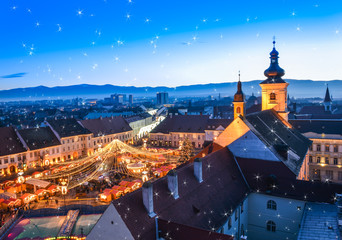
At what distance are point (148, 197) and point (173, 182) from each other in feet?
8.02

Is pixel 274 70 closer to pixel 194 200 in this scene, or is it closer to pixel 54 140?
pixel 194 200

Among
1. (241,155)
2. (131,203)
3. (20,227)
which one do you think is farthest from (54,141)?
(131,203)

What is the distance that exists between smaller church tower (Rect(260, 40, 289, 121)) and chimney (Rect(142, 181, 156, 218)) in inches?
1173

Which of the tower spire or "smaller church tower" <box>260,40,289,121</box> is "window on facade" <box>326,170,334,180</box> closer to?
"smaller church tower" <box>260,40,289,121</box>

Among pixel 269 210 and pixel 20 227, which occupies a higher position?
pixel 269 210

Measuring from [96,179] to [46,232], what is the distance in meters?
13.9

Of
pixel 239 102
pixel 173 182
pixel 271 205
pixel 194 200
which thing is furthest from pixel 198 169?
pixel 239 102

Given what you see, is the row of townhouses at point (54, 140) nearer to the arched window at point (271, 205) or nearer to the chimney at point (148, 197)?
the arched window at point (271, 205)

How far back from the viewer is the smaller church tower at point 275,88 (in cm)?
3791

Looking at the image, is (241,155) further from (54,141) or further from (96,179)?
(54,141)

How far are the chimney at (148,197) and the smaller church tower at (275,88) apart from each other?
29786 millimetres

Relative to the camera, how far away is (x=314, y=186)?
21359mm

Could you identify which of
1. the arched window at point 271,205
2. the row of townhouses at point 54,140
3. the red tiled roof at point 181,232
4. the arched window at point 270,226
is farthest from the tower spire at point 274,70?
the row of townhouses at point 54,140

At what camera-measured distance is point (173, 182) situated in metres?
16.3
